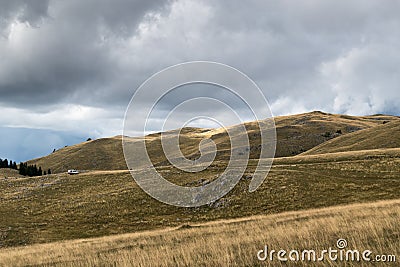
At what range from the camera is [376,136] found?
388 ft

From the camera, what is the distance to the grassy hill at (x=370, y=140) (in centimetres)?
10675

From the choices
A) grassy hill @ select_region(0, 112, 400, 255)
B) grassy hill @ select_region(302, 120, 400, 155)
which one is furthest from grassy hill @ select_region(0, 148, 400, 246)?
grassy hill @ select_region(302, 120, 400, 155)

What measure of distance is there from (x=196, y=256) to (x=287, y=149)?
161m

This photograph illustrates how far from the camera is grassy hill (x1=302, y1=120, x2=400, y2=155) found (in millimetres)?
106750

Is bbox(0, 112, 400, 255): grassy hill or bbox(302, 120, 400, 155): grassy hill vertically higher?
bbox(302, 120, 400, 155): grassy hill

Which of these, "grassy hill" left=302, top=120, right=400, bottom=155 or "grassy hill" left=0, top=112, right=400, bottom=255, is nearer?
"grassy hill" left=0, top=112, right=400, bottom=255

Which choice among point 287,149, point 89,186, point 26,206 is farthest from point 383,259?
point 287,149

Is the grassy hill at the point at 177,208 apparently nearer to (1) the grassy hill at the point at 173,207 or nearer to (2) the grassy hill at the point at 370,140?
(1) the grassy hill at the point at 173,207

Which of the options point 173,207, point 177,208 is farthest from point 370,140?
point 177,208

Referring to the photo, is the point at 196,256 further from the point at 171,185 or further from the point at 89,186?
the point at 89,186

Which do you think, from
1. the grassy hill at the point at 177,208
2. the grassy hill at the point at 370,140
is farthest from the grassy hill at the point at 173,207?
the grassy hill at the point at 370,140

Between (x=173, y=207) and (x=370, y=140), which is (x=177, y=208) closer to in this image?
(x=173, y=207)

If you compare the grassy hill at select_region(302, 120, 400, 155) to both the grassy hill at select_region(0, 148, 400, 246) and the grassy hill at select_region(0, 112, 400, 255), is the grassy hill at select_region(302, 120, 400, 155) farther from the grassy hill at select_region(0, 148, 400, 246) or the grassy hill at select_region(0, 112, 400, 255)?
the grassy hill at select_region(0, 148, 400, 246)

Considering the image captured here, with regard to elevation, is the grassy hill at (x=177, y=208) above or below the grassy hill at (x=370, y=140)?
below
